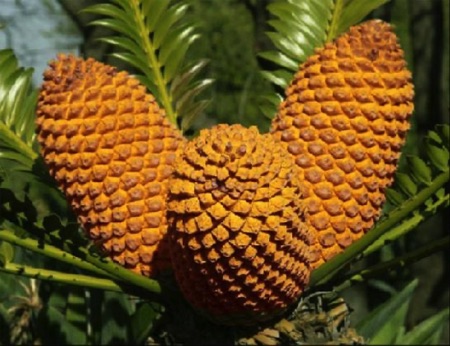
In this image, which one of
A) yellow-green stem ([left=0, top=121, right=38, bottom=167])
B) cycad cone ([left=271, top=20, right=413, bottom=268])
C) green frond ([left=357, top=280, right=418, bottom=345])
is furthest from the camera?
yellow-green stem ([left=0, top=121, right=38, bottom=167])

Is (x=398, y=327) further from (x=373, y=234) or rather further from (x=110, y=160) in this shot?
(x=110, y=160)

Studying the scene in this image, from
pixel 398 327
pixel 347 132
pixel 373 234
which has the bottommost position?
pixel 398 327

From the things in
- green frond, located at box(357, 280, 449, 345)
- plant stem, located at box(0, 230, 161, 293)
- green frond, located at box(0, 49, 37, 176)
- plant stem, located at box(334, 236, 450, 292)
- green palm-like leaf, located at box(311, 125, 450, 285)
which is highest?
green frond, located at box(0, 49, 37, 176)

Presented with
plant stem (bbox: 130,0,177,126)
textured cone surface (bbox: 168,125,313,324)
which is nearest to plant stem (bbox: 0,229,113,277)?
textured cone surface (bbox: 168,125,313,324)

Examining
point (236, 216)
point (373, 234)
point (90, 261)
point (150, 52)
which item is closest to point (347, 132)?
point (373, 234)

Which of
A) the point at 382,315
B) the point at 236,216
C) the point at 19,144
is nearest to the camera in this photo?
the point at 236,216

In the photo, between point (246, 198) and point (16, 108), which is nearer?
point (246, 198)

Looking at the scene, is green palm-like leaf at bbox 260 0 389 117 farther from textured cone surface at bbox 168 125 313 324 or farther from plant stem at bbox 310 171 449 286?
textured cone surface at bbox 168 125 313 324

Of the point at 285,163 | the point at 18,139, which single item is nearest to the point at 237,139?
the point at 285,163

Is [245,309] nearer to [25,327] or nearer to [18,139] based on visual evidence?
[18,139]
